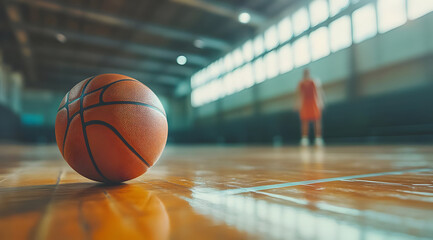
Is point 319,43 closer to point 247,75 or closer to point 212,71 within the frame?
point 247,75

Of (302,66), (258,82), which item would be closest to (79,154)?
(302,66)

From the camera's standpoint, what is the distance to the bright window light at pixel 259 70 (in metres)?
9.41

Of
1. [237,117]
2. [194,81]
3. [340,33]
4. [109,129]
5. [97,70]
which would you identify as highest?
[97,70]

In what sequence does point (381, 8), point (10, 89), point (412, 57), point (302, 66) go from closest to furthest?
1. point (412, 57)
2. point (381, 8)
3. point (302, 66)
4. point (10, 89)

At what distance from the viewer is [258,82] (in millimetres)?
9703

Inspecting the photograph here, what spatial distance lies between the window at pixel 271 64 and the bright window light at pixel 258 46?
1.18 ft

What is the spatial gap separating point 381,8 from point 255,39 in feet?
15.1

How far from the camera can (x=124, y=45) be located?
10.2m

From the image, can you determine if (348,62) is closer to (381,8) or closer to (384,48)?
(384,48)

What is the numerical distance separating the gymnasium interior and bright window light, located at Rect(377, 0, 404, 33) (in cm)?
2

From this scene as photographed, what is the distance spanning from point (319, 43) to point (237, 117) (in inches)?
186

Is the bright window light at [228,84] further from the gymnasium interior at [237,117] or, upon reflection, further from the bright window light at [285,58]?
the bright window light at [285,58]

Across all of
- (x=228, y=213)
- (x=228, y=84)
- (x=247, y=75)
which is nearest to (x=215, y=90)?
(x=228, y=84)

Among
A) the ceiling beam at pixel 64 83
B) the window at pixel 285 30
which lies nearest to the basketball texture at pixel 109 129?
the window at pixel 285 30
